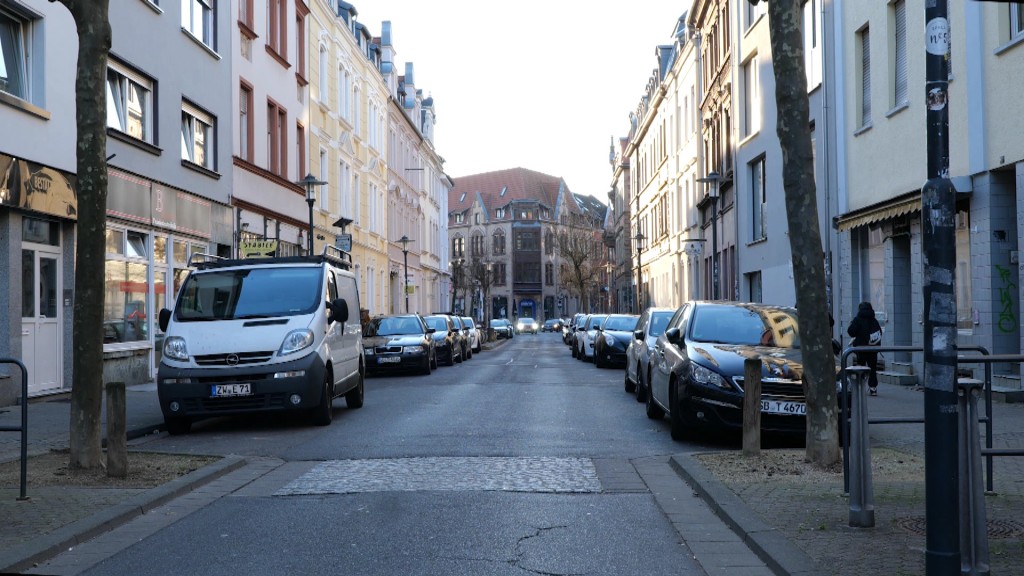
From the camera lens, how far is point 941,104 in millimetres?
4613

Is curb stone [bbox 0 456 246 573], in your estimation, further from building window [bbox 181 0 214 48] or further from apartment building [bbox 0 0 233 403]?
building window [bbox 181 0 214 48]

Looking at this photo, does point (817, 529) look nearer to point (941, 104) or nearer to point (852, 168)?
point (941, 104)

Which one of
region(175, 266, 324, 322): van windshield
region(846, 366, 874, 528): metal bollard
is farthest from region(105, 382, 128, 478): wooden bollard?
region(846, 366, 874, 528): metal bollard

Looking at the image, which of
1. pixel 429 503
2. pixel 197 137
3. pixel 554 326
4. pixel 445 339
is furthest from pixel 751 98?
pixel 554 326

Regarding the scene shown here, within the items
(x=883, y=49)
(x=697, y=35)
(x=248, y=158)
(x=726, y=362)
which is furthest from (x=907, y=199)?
(x=697, y=35)

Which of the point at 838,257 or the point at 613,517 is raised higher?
the point at 838,257

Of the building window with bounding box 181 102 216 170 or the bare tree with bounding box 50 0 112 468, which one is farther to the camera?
the building window with bounding box 181 102 216 170

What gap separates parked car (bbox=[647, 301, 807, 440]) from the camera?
10.5 m

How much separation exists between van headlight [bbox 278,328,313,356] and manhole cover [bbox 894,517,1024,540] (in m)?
7.71

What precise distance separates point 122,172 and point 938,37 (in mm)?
16916

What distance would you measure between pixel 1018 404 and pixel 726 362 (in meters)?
5.94

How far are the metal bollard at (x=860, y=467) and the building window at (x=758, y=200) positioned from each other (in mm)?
24815

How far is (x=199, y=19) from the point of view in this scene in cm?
2355

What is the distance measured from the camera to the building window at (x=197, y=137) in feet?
74.4
